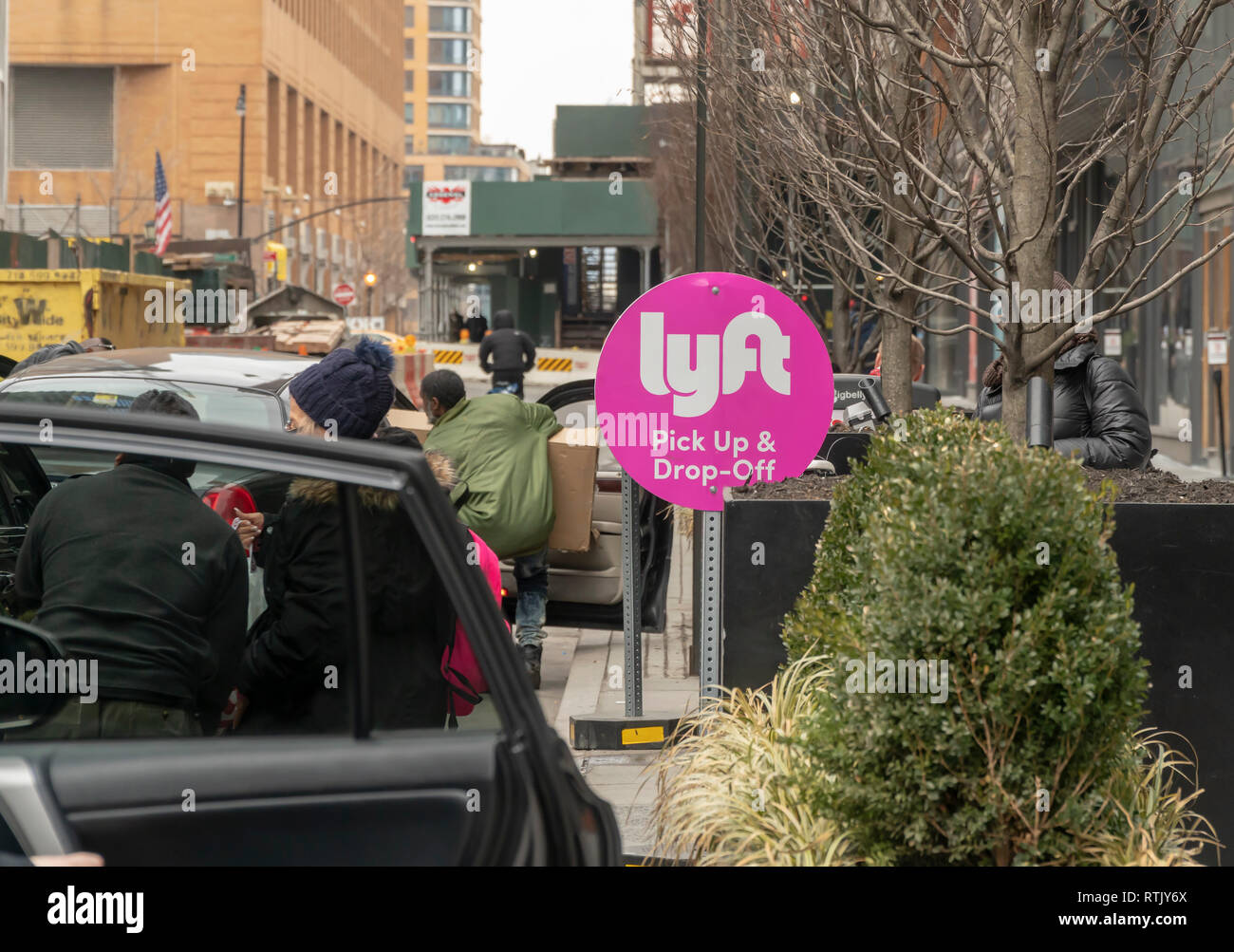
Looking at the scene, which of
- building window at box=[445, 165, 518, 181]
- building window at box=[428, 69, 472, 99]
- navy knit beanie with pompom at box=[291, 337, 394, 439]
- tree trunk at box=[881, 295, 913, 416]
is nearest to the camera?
navy knit beanie with pompom at box=[291, 337, 394, 439]

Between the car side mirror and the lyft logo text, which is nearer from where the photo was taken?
the car side mirror

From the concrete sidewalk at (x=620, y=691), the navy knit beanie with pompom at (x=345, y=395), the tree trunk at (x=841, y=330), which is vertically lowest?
the concrete sidewalk at (x=620, y=691)

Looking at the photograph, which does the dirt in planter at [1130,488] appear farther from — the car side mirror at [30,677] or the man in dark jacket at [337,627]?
the car side mirror at [30,677]

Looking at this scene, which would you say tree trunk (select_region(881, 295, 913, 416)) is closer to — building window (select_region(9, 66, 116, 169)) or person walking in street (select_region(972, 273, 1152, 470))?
person walking in street (select_region(972, 273, 1152, 470))

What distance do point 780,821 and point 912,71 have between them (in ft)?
18.1

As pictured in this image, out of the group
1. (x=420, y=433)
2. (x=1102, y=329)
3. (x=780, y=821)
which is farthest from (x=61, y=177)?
(x=780, y=821)

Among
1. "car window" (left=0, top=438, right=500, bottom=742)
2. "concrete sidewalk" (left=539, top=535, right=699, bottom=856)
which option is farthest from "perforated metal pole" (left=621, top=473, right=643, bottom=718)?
"car window" (left=0, top=438, right=500, bottom=742)

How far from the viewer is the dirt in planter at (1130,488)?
578 cm

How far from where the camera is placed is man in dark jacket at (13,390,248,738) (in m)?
2.63

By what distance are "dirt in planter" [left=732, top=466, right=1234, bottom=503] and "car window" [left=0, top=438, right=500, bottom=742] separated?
3.14m

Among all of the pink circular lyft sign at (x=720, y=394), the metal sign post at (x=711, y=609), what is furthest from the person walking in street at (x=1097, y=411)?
the metal sign post at (x=711, y=609)

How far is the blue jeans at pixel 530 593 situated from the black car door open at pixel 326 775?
6296 mm

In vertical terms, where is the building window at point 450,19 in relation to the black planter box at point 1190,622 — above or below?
above
